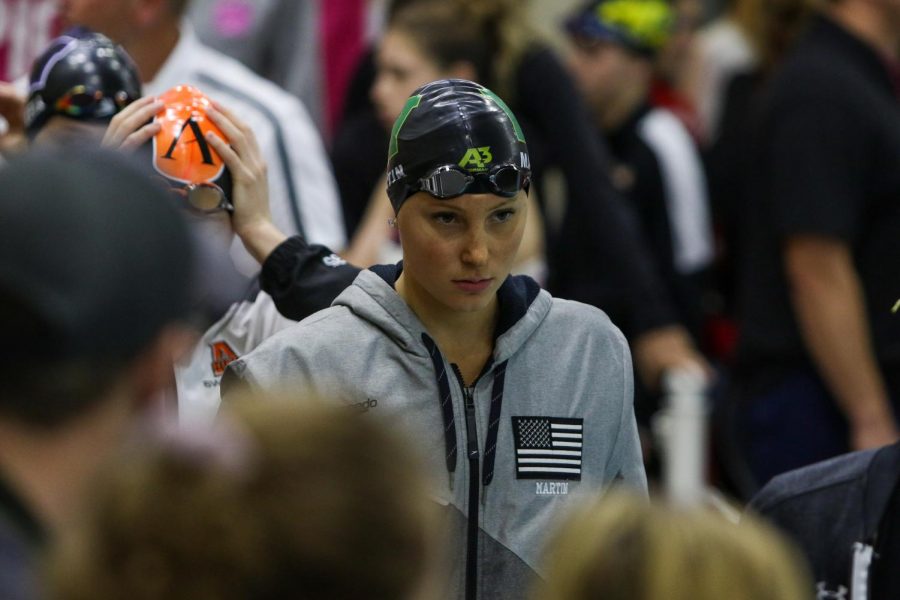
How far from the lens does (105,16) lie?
461cm

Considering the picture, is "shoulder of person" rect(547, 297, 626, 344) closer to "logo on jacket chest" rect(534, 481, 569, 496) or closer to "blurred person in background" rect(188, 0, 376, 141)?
"logo on jacket chest" rect(534, 481, 569, 496)

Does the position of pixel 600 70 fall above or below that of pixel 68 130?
above

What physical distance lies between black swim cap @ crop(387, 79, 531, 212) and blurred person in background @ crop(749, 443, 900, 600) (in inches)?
29.9

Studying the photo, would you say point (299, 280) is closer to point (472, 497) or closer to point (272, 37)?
point (472, 497)

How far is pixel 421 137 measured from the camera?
2949 millimetres

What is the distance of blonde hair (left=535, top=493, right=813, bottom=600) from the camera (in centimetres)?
163

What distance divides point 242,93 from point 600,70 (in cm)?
223

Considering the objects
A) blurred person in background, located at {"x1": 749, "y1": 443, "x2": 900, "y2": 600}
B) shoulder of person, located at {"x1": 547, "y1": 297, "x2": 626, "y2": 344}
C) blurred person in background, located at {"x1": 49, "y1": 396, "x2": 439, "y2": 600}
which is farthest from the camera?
shoulder of person, located at {"x1": 547, "y1": 297, "x2": 626, "y2": 344}

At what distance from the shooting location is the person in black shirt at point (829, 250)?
4.91 m

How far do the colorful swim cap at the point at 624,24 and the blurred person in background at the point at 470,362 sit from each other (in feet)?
12.1

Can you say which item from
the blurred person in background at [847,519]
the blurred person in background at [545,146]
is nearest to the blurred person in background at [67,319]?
the blurred person in background at [847,519]

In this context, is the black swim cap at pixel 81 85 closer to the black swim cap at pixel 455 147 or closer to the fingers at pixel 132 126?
the fingers at pixel 132 126

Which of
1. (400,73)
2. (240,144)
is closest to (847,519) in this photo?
(240,144)

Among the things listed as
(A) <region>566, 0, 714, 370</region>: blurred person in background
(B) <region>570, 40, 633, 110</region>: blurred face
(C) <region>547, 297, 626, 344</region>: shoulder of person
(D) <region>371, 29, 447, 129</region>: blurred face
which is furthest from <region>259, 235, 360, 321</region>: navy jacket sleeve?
(B) <region>570, 40, 633, 110</region>: blurred face
